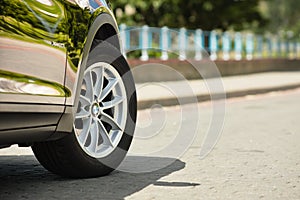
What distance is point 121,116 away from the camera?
519cm

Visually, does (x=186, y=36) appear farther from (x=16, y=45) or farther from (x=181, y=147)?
(x=16, y=45)

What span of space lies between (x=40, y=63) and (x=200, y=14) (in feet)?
108

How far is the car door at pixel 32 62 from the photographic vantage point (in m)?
3.83

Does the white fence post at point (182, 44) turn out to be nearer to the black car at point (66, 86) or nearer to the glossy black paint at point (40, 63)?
the black car at point (66, 86)

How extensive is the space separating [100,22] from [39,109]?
0.91 metres

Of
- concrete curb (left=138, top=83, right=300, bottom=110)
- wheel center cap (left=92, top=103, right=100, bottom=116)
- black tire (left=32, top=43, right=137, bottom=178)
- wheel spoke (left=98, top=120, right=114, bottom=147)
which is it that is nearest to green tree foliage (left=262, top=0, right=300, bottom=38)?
concrete curb (left=138, top=83, right=300, bottom=110)

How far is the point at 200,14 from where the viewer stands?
3662 cm

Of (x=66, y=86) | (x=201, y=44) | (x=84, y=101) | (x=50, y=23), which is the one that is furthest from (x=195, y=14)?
(x=50, y=23)

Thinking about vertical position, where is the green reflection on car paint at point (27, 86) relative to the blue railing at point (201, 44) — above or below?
below

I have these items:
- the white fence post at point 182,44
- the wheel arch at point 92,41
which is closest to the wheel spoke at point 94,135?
the wheel arch at point 92,41

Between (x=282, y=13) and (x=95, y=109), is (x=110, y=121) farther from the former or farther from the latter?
(x=282, y=13)

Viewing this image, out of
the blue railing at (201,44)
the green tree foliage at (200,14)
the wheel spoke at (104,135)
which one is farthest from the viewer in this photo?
the green tree foliage at (200,14)

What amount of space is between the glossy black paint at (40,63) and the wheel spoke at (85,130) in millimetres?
366

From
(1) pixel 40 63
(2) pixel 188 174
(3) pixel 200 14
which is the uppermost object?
(3) pixel 200 14
